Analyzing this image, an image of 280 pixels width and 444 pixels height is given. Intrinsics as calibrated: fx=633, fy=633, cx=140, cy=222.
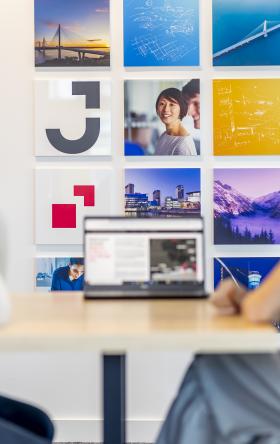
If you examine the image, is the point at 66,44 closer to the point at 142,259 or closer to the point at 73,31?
the point at 73,31

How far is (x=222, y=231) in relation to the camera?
2.96 metres

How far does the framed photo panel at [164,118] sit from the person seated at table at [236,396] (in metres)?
1.73

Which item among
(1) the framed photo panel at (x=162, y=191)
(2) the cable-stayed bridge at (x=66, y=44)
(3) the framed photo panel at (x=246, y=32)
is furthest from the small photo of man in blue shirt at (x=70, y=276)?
(3) the framed photo panel at (x=246, y=32)

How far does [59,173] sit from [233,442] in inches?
77.8

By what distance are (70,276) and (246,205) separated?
89 cm

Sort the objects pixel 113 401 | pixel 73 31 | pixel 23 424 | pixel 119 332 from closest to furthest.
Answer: pixel 119 332
pixel 113 401
pixel 23 424
pixel 73 31

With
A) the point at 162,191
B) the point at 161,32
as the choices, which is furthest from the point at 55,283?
the point at 161,32

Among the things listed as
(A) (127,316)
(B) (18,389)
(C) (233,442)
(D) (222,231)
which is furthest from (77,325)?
(B) (18,389)

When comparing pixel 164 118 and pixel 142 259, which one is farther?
pixel 164 118

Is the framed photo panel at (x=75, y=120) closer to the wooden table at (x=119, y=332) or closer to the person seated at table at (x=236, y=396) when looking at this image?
the wooden table at (x=119, y=332)

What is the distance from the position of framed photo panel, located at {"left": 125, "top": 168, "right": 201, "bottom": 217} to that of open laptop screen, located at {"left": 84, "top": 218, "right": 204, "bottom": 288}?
4.36 ft

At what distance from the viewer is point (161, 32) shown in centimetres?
296

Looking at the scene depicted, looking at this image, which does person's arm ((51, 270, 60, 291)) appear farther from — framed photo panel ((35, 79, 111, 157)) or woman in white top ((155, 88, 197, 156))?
woman in white top ((155, 88, 197, 156))

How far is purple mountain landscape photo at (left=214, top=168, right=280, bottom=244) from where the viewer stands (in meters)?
2.96
